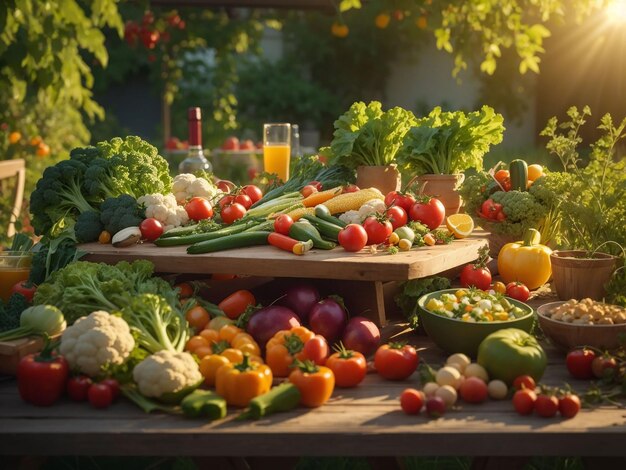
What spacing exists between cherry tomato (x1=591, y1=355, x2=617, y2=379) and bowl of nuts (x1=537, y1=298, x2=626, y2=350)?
0.14 m

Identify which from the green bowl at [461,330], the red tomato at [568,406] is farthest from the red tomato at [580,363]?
the red tomato at [568,406]

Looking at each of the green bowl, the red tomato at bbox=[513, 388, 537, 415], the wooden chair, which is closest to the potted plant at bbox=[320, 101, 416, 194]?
the green bowl

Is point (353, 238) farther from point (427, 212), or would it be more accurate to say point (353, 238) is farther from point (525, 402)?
point (525, 402)

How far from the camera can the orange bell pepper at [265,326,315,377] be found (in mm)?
3424

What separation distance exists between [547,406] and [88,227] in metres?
2.49

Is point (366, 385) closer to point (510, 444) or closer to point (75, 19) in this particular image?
point (510, 444)

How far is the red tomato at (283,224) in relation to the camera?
13.6ft

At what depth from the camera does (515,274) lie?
15.3 ft

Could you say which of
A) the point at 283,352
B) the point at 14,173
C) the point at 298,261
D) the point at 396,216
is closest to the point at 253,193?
the point at 396,216

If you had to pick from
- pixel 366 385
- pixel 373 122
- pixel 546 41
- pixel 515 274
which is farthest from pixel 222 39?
pixel 366 385

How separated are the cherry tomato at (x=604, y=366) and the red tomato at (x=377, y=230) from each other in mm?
1177

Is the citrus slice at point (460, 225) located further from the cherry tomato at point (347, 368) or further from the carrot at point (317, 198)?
the cherry tomato at point (347, 368)

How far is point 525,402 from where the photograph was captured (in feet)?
9.93

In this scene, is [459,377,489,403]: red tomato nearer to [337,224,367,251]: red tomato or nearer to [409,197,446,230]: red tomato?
[337,224,367,251]: red tomato
